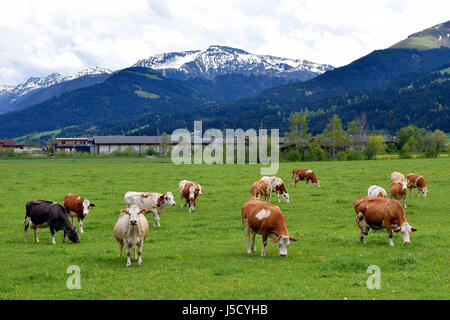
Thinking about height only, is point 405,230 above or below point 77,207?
below

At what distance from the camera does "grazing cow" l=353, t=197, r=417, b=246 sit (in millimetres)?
17516

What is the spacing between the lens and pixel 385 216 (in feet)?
57.5

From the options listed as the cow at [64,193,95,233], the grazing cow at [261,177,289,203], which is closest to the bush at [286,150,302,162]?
the grazing cow at [261,177,289,203]

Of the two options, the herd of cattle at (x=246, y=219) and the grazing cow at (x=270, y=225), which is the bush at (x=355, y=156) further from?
the grazing cow at (x=270, y=225)

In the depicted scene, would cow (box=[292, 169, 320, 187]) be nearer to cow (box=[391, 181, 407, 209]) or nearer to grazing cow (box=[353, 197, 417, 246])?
cow (box=[391, 181, 407, 209])

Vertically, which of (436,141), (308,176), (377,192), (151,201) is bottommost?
(151,201)

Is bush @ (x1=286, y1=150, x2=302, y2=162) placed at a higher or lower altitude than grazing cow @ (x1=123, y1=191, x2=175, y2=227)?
higher

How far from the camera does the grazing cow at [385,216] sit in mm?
17516

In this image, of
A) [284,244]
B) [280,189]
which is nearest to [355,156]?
[280,189]

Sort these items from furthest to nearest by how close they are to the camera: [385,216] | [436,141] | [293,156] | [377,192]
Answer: [436,141]
[293,156]
[377,192]
[385,216]

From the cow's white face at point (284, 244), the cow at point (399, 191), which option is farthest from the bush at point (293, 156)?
the cow's white face at point (284, 244)

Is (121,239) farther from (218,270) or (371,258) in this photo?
(371,258)

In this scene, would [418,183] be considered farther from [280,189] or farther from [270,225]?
[270,225]
